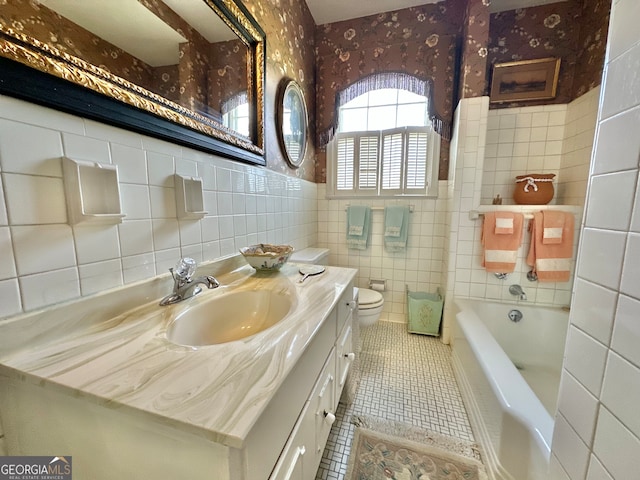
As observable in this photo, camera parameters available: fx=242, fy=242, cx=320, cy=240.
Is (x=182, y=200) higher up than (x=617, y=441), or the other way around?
(x=182, y=200)

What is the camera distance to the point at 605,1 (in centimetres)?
155

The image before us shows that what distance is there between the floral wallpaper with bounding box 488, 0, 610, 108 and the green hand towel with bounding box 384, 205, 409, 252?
113 centimetres

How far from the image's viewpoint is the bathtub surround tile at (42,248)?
20.5 inches

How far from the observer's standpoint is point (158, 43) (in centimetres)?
81

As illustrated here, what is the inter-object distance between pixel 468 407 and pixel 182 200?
170 centimetres

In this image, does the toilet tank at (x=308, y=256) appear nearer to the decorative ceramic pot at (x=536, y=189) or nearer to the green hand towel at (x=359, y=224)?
the green hand towel at (x=359, y=224)

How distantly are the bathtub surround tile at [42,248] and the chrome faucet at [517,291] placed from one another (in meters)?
2.36

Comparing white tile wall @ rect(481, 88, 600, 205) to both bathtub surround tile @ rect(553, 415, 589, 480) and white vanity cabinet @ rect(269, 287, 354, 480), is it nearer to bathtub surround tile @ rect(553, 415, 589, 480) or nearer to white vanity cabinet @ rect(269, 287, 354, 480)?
white vanity cabinet @ rect(269, 287, 354, 480)

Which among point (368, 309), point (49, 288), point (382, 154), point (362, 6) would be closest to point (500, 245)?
point (368, 309)

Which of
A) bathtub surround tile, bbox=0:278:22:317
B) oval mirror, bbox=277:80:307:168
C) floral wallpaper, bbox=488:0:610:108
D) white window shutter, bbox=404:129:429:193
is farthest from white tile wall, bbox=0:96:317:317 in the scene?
floral wallpaper, bbox=488:0:610:108

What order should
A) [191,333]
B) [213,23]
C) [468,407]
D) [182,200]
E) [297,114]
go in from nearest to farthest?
[191,333]
[182,200]
[213,23]
[468,407]
[297,114]

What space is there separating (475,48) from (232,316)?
226 centimetres

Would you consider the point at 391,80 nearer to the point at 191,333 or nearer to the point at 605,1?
the point at 605,1

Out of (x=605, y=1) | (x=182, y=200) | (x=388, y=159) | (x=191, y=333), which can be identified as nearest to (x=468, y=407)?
(x=191, y=333)
